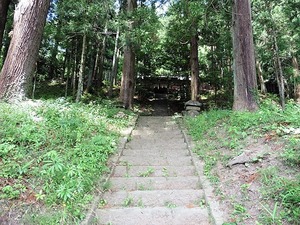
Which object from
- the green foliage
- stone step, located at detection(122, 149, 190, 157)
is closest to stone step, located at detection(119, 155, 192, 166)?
stone step, located at detection(122, 149, 190, 157)

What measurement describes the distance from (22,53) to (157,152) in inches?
143

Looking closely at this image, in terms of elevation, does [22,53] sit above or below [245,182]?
above

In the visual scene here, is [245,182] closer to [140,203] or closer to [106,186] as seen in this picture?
[140,203]

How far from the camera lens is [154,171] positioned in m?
4.50

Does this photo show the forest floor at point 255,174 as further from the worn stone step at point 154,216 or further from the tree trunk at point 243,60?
the tree trunk at point 243,60

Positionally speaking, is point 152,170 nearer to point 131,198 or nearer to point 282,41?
point 131,198

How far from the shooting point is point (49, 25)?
10.9 m

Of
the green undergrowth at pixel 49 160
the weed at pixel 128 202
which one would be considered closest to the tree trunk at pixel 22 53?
the green undergrowth at pixel 49 160

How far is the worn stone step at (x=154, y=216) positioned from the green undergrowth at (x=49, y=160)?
328mm

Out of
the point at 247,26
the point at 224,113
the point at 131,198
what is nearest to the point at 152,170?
the point at 131,198

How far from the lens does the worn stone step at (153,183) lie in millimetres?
3957

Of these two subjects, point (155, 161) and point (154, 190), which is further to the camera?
point (155, 161)

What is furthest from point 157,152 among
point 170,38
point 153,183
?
point 170,38

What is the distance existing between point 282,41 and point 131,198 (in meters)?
12.6
